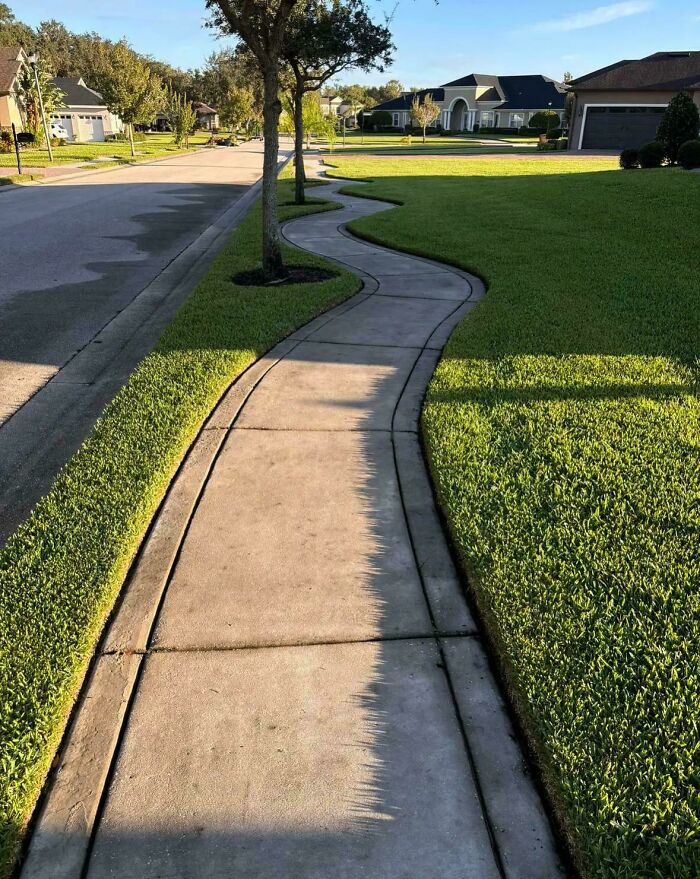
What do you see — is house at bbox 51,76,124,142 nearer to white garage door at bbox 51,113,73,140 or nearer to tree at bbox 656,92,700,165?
white garage door at bbox 51,113,73,140

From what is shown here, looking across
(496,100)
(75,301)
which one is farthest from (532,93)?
(75,301)

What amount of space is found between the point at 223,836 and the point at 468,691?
104 centimetres

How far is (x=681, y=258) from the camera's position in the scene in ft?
32.3

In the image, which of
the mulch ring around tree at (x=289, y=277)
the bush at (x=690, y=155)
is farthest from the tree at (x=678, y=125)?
the mulch ring around tree at (x=289, y=277)

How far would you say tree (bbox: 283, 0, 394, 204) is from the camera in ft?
52.8

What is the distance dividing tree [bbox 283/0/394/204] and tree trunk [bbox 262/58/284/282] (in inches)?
349

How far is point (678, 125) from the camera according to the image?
2114cm

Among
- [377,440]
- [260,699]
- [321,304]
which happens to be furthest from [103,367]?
[260,699]

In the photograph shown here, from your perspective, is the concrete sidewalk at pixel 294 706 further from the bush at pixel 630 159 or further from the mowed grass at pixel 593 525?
the bush at pixel 630 159

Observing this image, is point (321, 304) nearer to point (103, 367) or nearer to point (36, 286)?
point (103, 367)

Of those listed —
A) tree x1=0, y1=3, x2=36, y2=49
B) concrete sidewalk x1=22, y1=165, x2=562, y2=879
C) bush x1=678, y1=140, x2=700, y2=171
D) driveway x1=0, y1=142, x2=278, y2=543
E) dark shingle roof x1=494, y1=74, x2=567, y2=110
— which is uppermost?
tree x1=0, y1=3, x2=36, y2=49

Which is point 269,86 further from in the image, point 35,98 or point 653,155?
point 35,98

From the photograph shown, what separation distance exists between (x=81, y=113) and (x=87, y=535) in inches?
3082

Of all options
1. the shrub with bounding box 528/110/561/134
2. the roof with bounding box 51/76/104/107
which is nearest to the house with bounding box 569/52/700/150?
the shrub with bounding box 528/110/561/134
